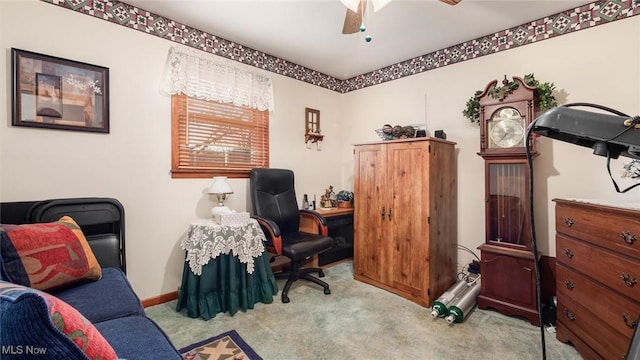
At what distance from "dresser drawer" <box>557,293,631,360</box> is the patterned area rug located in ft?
6.55

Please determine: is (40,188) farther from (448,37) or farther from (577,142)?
(448,37)

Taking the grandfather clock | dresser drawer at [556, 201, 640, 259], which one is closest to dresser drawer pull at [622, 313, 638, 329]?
dresser drawer at [556, 201, 640, 259]

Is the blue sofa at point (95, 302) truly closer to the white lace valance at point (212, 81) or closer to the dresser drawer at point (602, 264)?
the white lace valance at point (212, 81)

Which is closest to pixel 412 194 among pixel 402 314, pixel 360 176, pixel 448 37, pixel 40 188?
pixel 360 176

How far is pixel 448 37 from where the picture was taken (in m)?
2.84

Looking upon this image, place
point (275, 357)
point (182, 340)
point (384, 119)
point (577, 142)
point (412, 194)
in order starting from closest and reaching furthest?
point (577, 142) < point (275, 357) < point (182, 340) < point (412, 194) < point (384, 119)

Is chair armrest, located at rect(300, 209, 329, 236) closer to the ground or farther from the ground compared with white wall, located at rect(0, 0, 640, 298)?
closer to the ground

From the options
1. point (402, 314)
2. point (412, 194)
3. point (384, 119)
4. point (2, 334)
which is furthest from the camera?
point (384, 119)

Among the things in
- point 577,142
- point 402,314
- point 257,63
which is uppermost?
point 257,63

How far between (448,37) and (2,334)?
11.3ft

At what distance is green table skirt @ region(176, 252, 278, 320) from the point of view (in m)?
2.26

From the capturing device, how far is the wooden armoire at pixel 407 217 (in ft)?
8.50

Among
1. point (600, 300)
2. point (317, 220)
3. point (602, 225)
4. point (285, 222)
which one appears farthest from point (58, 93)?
point (600, 300)

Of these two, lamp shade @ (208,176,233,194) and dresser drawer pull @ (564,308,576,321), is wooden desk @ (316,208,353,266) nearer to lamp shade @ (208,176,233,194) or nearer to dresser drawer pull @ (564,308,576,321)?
lamp shade @ (208,176,233,194)
